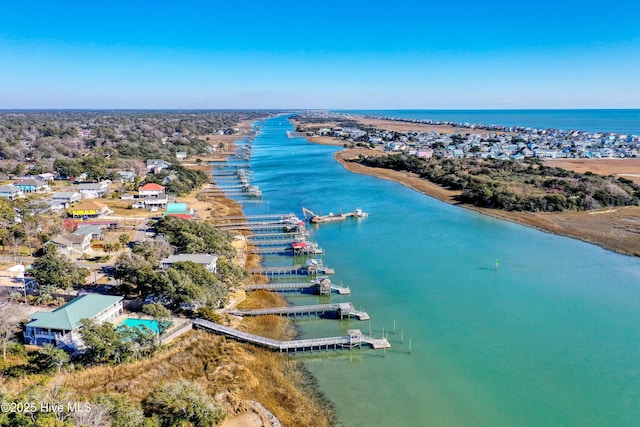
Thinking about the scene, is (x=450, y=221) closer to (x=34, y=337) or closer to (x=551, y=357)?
(x=551, y=357)

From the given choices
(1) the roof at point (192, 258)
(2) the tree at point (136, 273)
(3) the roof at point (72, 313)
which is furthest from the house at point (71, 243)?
(3) the roof at point (72, 313)

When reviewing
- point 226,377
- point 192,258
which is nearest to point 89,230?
point 192,258

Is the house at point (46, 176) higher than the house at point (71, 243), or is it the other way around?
the house at point (46, 176)

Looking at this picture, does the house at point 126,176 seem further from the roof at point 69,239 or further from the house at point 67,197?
the roof at point 69,239

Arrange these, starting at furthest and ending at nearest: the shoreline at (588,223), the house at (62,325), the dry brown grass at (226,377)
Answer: the shoreline at (588,223)
the house at (62,325)
the dry brown grass at (226,377)

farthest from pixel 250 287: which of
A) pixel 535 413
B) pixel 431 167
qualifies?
pixel 431 167

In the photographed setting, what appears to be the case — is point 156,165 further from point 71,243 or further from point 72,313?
point 72,313
